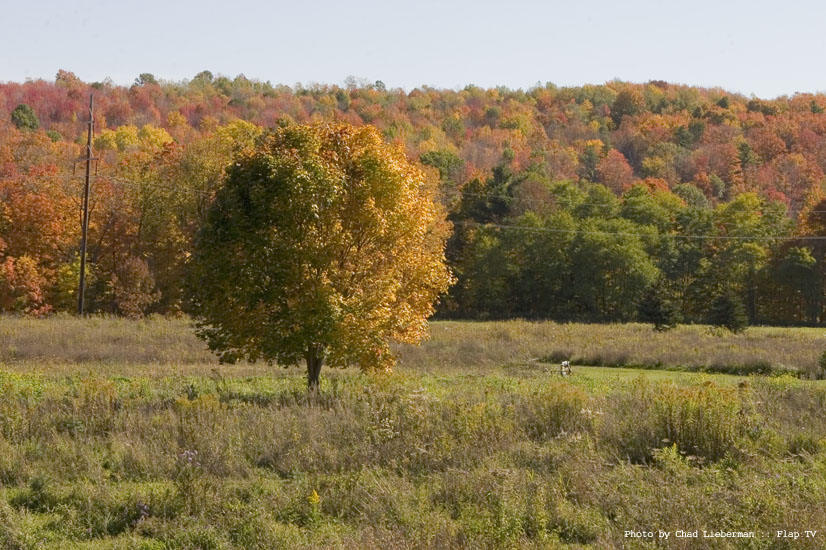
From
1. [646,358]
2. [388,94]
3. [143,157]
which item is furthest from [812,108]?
[646,358]

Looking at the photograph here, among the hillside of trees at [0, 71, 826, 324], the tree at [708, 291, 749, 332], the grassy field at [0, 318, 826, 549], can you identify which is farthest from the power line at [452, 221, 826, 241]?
the grassy field at [0, 318, 826, 549]

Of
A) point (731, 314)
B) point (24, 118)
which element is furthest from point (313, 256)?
point (24, 118)

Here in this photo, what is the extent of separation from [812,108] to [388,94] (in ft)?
274

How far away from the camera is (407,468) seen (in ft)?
39.2

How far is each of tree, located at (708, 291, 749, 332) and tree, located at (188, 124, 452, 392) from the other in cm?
3381

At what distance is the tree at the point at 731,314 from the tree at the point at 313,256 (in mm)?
33807

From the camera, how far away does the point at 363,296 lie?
19000mm

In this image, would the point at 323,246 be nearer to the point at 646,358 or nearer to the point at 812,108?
the point at 646,358

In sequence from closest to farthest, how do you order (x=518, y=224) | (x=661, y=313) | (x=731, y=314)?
(x=731, y=314)
(x=661, y=313)
(x=518, y=224)

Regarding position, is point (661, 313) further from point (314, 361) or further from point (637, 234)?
point (314, 361)

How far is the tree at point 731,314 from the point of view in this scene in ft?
163

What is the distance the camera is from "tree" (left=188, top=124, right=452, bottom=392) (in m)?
18.7

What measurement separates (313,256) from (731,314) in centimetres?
3717

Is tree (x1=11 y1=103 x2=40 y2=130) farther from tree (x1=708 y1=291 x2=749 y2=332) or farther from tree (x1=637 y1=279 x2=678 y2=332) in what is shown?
tree (x1=708 y1=291 x2=749 y2=332)
